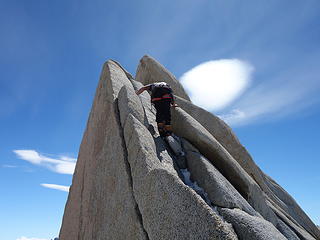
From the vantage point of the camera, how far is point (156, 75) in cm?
2116

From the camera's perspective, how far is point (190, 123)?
12.0 metres

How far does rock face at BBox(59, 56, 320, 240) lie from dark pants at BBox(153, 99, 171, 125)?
53 centimetres

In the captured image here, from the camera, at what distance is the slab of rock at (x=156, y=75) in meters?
20.9

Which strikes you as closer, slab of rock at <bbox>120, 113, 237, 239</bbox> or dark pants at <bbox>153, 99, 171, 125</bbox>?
slab of rock at <bbox>120, 113, 237, 239</bbox>

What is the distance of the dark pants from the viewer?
11.4 meters

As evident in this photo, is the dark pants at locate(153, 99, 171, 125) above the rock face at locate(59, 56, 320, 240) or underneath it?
above

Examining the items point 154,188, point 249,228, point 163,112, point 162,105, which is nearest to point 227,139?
point 162,105

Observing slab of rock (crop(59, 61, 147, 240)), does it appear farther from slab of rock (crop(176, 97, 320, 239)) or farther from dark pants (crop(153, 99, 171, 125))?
slab of rock (crop(176, 97, 320, 239))

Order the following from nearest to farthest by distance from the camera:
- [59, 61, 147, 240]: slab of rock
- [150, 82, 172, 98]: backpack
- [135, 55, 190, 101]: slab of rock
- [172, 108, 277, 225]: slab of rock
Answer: [59, 61, 147, 240]: slab of rock, [172, 108, 277, 225]: slab of rock, [150, 82, 172, 98]: backpack, [135, 55, 190, 101]: slab of rock

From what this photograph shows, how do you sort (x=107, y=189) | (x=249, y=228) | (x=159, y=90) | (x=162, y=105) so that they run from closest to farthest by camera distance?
(x=249, y=228) < (x=107, y=189) < (x=162, y=105) < (x=159, y=90)

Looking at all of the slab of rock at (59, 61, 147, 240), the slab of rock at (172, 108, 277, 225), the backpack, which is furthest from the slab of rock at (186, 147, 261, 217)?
the backpack

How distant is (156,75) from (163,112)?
10.2m

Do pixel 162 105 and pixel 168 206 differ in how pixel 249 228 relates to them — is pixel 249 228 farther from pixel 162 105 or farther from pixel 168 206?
pixel 162 105

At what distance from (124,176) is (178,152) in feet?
9.37
